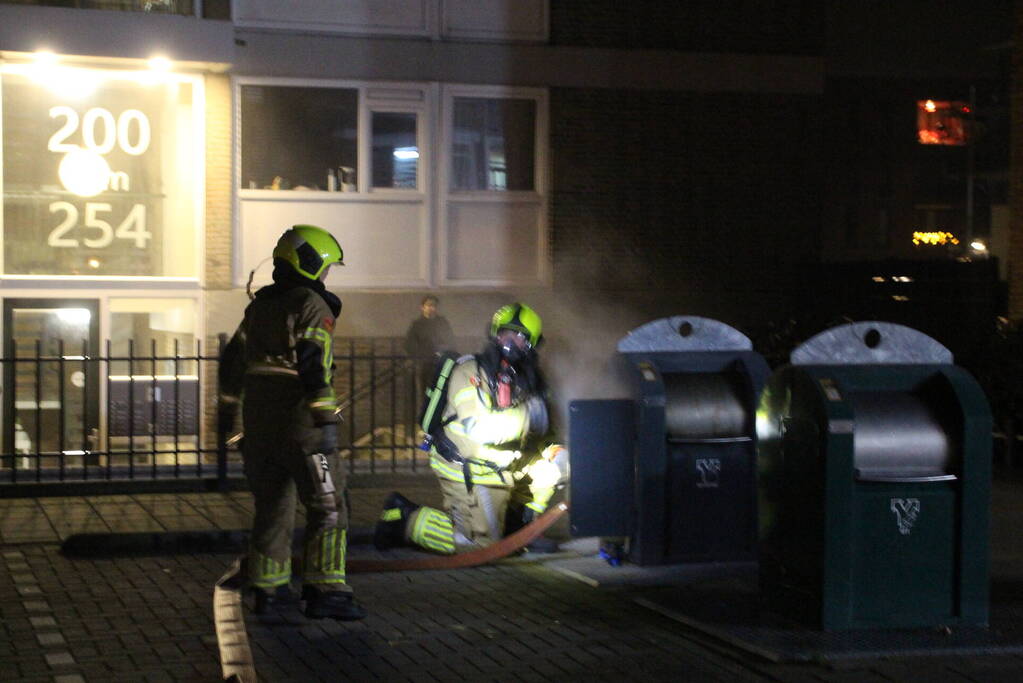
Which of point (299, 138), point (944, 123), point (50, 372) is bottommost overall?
point (50, 372)

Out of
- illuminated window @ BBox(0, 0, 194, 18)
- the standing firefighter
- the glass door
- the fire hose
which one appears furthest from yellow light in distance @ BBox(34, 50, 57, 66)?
the standing firefighter

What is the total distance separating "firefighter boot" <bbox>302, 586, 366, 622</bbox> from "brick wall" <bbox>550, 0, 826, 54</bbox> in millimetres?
10948

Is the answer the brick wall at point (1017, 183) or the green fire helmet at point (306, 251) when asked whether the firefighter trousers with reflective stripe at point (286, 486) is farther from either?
the brick wall at point (1017, 183)

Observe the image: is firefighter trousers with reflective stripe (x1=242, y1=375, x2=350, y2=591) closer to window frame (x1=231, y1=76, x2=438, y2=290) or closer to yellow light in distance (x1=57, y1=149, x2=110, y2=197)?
window frame (x1=231, y1=76, x2=438, y2=290)

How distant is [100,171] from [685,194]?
6978 millimetres

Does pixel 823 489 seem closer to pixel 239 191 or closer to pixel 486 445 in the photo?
pixel 486 445

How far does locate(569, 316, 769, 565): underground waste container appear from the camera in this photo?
344 inches

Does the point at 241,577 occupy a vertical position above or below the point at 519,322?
below

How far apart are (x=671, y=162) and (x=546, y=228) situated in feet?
5.84

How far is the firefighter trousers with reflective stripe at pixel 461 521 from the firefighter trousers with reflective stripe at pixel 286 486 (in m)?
1.79

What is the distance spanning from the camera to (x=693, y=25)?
1775cm

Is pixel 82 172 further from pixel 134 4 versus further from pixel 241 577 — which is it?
pixel 241 577

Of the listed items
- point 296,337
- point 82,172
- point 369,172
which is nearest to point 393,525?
point 296,337

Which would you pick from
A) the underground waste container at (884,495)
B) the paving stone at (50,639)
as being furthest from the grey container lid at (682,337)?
the paving stone at (50,639)
